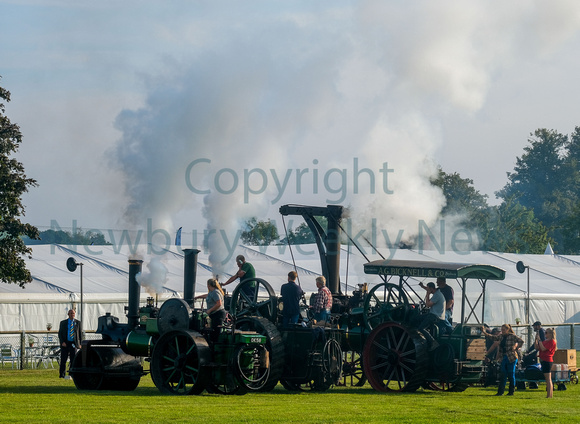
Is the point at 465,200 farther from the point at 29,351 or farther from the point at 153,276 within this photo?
the point at 153,276

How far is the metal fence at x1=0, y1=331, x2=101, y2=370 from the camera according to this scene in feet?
78.8

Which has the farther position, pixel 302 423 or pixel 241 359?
pixel 241 359

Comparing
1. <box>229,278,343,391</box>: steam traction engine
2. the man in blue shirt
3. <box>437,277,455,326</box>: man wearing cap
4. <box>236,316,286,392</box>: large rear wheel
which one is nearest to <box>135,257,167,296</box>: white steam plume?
<box>229,278,343,391</box>: steam traction engine

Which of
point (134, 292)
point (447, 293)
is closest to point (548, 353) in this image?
point (447, 293)

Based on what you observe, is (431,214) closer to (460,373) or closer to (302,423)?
(460,373)

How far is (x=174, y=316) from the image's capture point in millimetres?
15586

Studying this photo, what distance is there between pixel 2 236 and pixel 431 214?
11552 mm

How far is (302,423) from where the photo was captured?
11.2 metres

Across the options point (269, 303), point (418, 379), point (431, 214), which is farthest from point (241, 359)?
point (431, 214)

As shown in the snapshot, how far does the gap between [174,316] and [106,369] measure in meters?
1.72

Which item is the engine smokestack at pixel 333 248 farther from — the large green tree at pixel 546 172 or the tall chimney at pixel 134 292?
the large green tree at pixel 546 172

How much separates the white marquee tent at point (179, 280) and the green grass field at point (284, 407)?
4283 millimetres

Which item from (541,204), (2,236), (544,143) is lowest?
(2,236)

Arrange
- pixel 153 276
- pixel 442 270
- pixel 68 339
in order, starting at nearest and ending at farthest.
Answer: pixel 442 270
pixel 153 276
pixel 68 339
